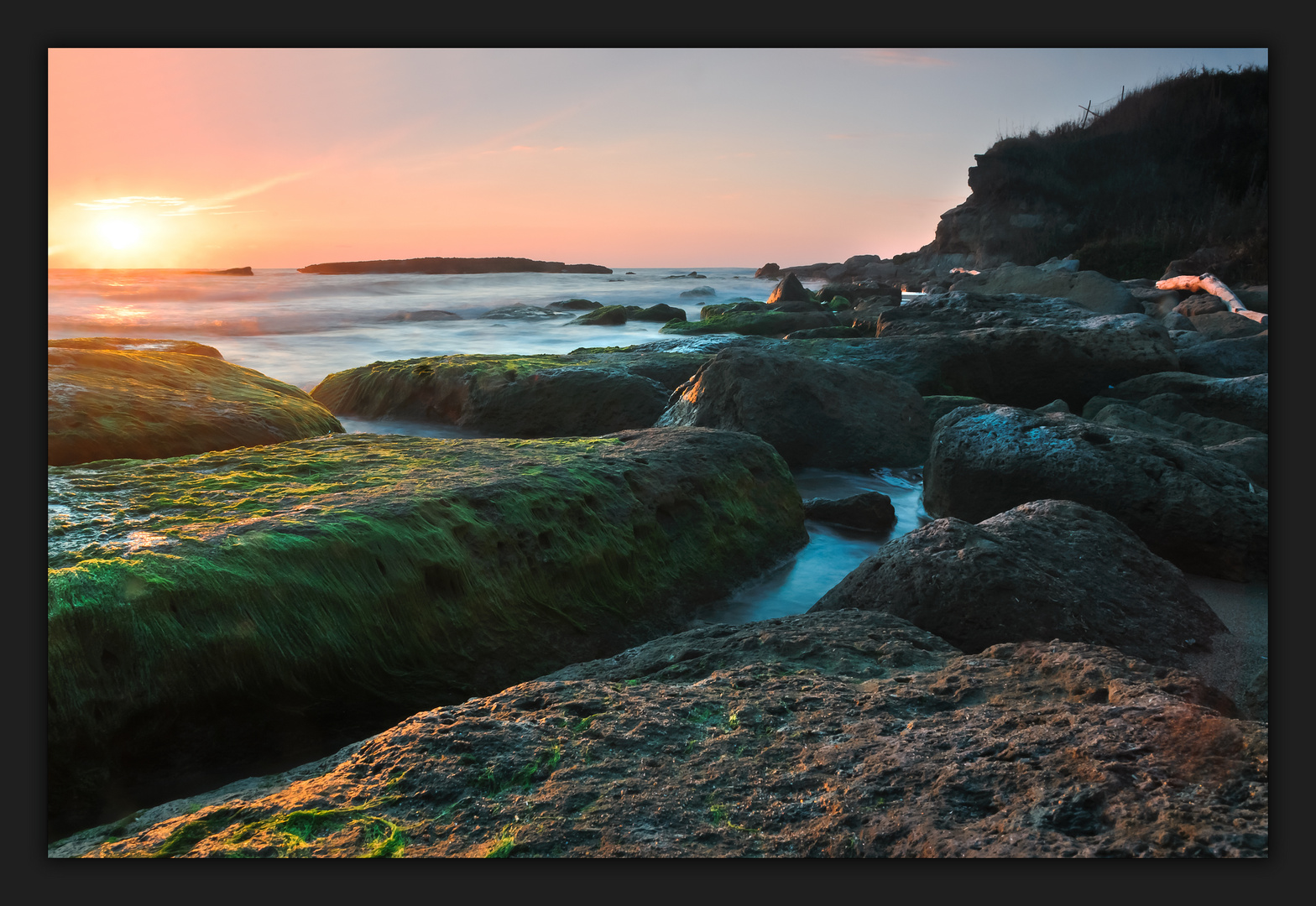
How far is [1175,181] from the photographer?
4789 mm

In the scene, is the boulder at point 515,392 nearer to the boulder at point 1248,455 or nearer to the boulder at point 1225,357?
the boulder at point 1248,455

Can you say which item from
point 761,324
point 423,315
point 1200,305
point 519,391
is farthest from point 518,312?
point 1200,305

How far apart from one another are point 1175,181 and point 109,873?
5.65 m

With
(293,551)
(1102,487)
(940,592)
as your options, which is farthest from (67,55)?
(1102,487)

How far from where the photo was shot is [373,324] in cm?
793

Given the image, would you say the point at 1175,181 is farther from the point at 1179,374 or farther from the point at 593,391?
the point at 593,391

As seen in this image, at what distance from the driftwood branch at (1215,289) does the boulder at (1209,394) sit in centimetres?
88

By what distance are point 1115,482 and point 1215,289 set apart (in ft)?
14.6

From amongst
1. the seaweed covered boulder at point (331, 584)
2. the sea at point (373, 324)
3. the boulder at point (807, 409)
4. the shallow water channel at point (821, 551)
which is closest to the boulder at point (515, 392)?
the sea at point (373, 324)

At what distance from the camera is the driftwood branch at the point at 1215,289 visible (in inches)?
272

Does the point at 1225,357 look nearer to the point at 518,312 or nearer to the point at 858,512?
the point at 858,512

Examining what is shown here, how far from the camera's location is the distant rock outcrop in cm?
450

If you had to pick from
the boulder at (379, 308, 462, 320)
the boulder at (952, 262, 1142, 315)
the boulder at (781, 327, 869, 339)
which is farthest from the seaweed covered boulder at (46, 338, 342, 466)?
the boulder at (952, 262, 1142, 315)

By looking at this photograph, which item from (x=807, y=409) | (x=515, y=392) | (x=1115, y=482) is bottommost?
(x=1115, y=482)
